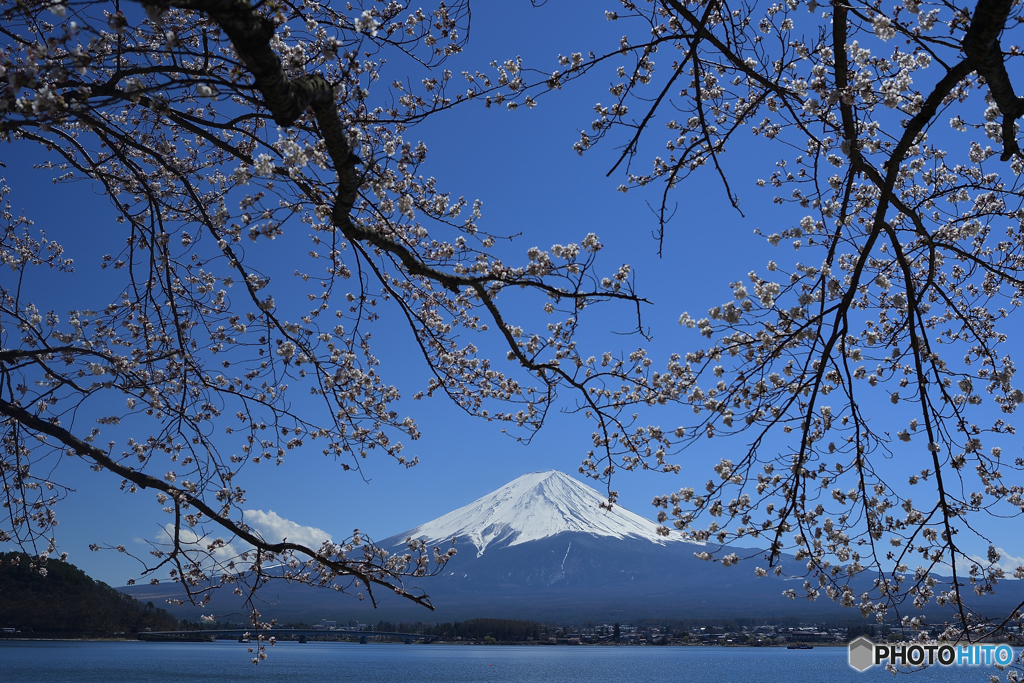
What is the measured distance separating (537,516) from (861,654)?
175949 mm

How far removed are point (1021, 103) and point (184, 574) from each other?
5.41m

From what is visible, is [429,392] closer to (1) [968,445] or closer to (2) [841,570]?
(2) [841,570]

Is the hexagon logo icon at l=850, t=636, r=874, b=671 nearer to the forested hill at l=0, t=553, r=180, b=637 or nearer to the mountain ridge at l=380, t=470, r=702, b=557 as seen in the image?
the forested hill at l=0, t=553, r=180, b=637

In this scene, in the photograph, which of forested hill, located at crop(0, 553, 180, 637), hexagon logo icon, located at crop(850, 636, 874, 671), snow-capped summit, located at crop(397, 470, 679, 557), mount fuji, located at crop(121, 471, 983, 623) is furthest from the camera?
snow-capped summit, located at crop(397, 470, 679, 557)

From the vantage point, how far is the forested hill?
38094mm

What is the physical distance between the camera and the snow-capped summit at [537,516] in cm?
15462

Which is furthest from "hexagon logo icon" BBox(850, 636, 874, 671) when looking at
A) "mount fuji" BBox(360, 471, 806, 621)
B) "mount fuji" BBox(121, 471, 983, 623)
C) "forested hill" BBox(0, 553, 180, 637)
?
"mount fuji" BBox(360, 471, 806, 621)

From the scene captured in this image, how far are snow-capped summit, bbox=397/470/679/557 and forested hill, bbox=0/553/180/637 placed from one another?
99516 mm

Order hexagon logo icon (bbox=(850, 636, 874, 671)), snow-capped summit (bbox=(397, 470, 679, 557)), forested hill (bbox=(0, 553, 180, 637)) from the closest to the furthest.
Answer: hexagon logo icon (bbox=(850, 636, 874, 671))
forested hill (bbox=(0, 553, 180, 637))
snow-capped summit (bbox=(397, 470, 679, 557))

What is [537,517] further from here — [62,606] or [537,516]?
[62,606]

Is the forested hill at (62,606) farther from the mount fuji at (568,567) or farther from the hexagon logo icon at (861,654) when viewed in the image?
the mount fuji at (568,567)

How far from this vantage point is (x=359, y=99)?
10.7 feet

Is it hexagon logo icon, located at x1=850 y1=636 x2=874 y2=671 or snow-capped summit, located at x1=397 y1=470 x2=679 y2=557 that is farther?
snow-capped summit, located at x1=397 y1=470 x2=679 y2=557

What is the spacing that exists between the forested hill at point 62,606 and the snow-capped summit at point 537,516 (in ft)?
326
